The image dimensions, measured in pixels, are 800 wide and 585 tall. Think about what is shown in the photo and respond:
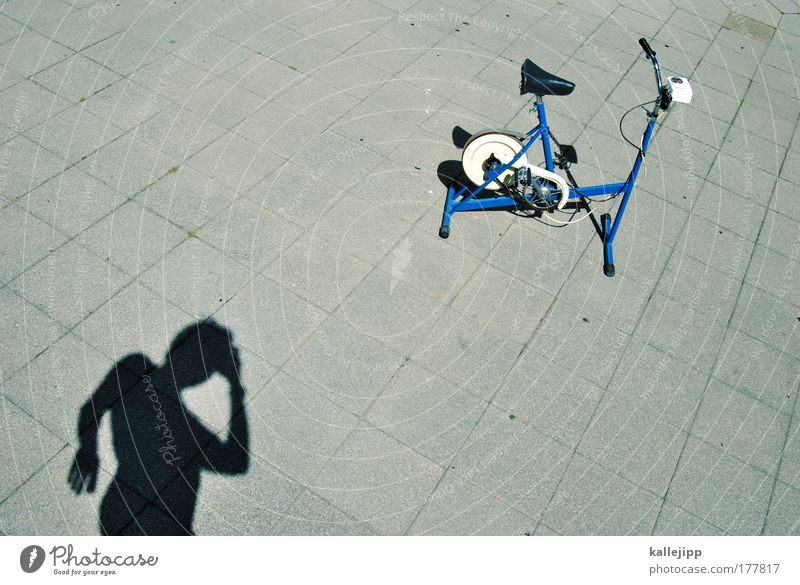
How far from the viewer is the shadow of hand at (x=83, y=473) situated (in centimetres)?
448

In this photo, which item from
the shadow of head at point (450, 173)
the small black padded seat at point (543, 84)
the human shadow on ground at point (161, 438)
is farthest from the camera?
the shadow of head at point (450, 173)

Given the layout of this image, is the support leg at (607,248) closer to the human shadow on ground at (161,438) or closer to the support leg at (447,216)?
the support leg at (447,216)

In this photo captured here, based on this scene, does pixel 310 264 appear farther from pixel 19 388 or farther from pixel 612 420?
pixel 612 420

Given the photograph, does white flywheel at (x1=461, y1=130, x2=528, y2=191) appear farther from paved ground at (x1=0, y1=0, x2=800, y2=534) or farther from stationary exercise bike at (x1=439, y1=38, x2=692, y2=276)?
paved ground at (x1=0, y1=0, x2=800, y2=534)

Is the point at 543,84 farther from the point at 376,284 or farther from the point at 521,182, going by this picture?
the point at 376,284

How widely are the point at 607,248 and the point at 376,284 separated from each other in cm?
213

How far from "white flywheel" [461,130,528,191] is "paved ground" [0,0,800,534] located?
0.42m

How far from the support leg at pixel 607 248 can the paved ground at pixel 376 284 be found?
0.11m

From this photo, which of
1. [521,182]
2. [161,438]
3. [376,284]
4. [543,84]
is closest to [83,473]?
[161,438]

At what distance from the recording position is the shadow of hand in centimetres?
448

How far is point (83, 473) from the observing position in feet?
14.9

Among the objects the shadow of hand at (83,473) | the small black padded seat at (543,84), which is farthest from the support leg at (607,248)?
the shadow of hand at (83,473)

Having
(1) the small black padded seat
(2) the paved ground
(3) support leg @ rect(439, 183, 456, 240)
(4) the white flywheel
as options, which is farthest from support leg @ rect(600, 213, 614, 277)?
(3) support leg @ rect(439, 183, 456, 240)
